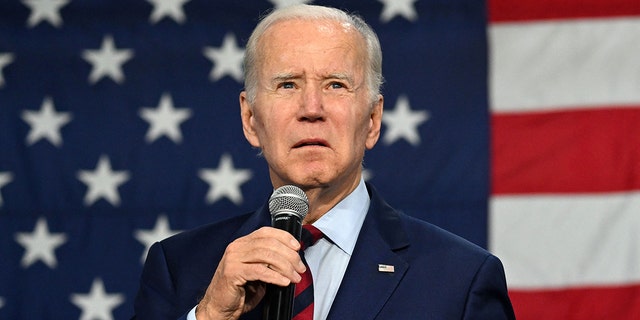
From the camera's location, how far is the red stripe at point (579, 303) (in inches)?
135

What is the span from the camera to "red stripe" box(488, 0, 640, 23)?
360 cm

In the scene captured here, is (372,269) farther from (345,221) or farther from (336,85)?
(336,85)

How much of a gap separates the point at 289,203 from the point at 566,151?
2.03 metres

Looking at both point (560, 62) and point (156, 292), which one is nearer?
point (156, 292)

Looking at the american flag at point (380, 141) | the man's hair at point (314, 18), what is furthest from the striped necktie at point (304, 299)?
the american flag at point (380, 141)

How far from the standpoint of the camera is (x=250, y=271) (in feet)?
5.36

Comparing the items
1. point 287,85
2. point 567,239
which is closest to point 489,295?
point 287,85

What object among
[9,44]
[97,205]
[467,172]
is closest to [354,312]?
[467,172]

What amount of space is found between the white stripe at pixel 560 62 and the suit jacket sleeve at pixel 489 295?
5.54 feet

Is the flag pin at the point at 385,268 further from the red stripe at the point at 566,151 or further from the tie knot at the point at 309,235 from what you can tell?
the red stripe at the point at 566,151

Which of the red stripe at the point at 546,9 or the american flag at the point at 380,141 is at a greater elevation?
the red stripe at the point at 546,9

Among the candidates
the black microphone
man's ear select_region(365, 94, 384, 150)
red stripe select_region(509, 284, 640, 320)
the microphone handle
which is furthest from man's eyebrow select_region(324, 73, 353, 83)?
red stripe select_region(509, 284, 640, 320)

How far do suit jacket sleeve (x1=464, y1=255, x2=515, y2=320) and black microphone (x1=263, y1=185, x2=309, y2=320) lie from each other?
1.27 ft

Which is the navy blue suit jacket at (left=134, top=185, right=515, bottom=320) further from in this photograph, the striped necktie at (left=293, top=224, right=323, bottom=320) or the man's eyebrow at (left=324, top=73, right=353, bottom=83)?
the man's eyebrow at (left=324, top=73, right=353, bottom=83)
